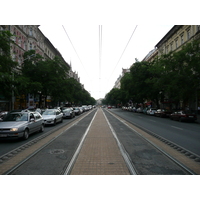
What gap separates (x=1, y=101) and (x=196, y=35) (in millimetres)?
32821

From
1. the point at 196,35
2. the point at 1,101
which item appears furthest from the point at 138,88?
the point at 1,101

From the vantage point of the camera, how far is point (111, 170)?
536cm

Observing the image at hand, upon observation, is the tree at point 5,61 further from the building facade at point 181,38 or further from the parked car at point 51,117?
the building facade at point 181,38

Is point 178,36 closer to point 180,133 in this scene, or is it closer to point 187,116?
point 187,116

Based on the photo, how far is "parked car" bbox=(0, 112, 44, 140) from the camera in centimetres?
946

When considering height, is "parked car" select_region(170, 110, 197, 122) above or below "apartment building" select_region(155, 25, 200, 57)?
below

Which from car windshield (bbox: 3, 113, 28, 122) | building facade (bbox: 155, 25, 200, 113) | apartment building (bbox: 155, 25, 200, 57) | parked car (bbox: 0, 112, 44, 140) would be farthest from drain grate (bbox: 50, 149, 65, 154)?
apartment building (bbox: 155, 25, 200, 57)

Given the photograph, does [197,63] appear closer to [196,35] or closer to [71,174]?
[196,35]

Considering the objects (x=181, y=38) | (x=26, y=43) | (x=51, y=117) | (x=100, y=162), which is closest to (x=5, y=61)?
(x=51, y=117)

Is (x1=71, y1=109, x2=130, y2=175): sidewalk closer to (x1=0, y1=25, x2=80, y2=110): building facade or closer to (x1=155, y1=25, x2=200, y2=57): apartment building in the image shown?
(x1=0, y1=25, x2=80, y2=110): building facade

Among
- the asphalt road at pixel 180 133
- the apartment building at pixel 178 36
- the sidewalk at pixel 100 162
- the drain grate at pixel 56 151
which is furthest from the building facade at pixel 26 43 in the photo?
the apartment building at pixel 178 36

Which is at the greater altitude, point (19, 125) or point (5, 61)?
point (5, 61)

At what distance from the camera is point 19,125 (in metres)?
9.91

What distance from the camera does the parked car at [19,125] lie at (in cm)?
946
